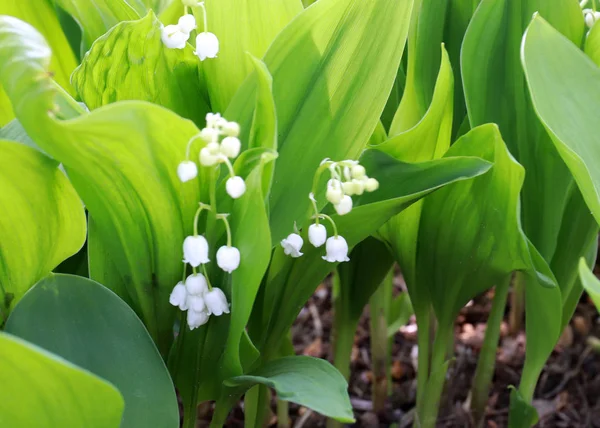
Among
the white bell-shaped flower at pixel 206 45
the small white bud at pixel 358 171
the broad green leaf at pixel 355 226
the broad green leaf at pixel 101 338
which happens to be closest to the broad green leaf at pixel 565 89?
the broad green leaf at pixel 355 226

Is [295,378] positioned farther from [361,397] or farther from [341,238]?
[361,397]

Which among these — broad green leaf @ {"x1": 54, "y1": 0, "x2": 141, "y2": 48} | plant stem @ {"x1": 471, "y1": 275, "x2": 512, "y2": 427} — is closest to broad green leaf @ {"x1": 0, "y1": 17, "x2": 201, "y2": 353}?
broad green leaf @ {"x1": 54, "y1": 0, "x2": 141, "y2": 48}

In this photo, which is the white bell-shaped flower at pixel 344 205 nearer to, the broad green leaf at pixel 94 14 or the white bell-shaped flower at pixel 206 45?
the white bell-shaped flower at pixel 206 45

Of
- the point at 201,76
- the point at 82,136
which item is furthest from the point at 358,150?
the point at 82,136

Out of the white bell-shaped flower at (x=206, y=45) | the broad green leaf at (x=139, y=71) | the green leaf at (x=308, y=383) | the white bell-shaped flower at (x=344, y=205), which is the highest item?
the white bell-shaped flower at (x=206, y=45)

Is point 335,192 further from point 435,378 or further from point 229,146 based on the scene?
point 435,378

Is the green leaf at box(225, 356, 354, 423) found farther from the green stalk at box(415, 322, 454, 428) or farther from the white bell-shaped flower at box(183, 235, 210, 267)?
the green stalk at box(415, 322, 454, 428)

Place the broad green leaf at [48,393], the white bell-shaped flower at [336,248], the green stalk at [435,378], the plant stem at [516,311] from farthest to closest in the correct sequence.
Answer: the plant stem at [516,311] < the green stalk at [435,378] < the white bell-shaped flower at [336,248] < the broad green leaf at [48,393]
